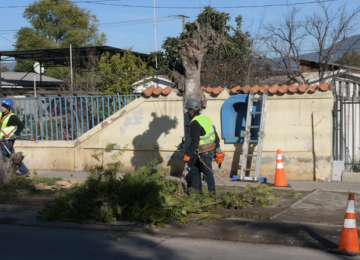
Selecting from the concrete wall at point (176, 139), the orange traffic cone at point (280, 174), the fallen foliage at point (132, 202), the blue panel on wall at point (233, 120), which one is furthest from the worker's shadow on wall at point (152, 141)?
the fallen foliage at point (132, 202)

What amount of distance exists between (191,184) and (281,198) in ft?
5.43

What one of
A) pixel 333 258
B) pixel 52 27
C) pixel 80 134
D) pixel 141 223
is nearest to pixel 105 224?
pixel 141 223

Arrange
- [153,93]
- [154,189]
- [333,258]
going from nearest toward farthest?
[333,258]
[154,189]
[153,93]

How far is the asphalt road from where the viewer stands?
5629mm

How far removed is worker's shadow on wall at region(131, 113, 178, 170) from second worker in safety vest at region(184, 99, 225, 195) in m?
3.26

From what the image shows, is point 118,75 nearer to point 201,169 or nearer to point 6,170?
point 6,170

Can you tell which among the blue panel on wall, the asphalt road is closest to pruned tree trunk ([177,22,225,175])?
the blue panel on wall

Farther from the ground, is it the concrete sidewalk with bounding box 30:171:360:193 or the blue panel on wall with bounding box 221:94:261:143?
the blue panel on wall with bounding box 221:94:261:143

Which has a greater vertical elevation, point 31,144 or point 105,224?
point 31,144

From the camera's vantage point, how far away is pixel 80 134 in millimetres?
12711

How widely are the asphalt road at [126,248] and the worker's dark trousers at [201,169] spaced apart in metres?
2.03

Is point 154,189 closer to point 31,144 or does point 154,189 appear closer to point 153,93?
point 153,93

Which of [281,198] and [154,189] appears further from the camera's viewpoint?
[281,198]

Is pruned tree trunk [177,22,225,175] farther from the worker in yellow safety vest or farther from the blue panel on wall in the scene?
the worker in yellow safety vest
